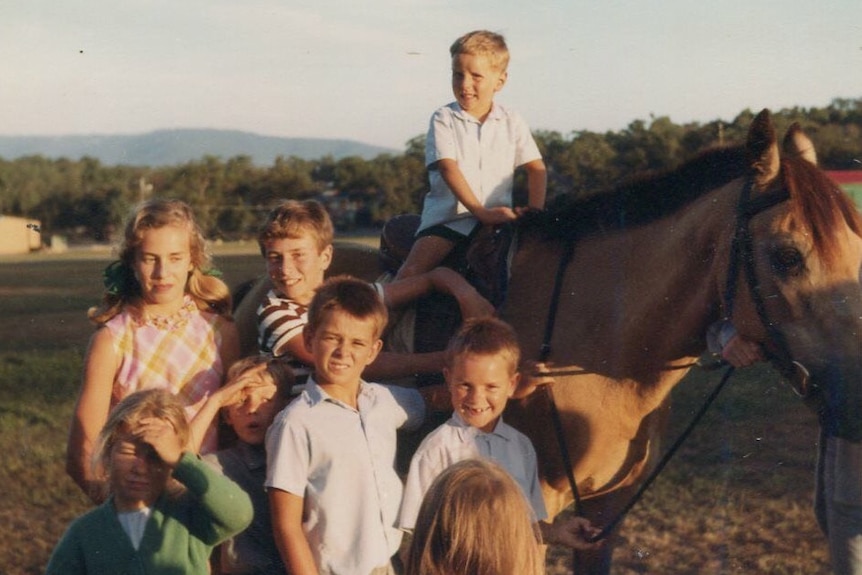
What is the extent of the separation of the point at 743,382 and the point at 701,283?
791 centimetres

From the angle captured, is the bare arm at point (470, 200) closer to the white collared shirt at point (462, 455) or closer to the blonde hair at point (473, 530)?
the white collared shirt at point (462, 455)

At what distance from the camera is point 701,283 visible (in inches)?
128

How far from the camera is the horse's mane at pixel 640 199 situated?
3.37 metres

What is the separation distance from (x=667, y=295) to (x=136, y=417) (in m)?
1.74

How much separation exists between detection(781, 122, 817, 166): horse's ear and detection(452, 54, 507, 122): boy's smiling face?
110 cm

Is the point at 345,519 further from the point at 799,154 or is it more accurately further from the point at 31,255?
the point at 31,255

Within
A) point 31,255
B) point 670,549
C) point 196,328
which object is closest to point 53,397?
point 670,549

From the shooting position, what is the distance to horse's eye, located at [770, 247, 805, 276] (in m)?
2.91

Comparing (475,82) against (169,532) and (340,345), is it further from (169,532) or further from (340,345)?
(169,532)

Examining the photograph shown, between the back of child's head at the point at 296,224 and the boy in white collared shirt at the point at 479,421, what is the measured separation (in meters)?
0.64

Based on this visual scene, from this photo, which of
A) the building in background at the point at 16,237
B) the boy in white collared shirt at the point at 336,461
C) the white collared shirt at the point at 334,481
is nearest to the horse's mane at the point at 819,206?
the boy in white collared shirt at the point at 336,461

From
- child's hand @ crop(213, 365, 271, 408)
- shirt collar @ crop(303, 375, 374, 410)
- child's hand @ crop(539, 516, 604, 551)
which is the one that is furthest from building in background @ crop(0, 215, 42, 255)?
child's hand @ crop(539, 516, 604, 551)

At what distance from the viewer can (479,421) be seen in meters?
2.98

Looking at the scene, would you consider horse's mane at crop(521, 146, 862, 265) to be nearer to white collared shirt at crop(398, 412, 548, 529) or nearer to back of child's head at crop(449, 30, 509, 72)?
back of child's head at crop(449, 30, 509, 72)
